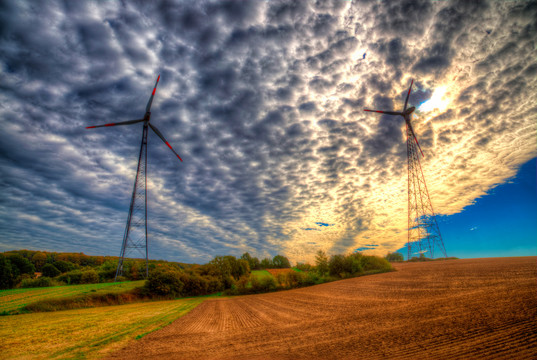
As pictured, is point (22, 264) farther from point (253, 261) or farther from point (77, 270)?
point (253, 261)

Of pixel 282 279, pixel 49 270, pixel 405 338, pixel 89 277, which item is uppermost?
pixel 49 270

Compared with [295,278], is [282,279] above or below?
below

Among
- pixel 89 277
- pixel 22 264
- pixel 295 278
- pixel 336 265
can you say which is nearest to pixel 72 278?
pixel 89 277

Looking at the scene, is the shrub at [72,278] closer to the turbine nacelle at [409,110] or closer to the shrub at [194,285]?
the shrub at [194,285]

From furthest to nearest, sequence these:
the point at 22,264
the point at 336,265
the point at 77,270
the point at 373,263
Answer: the point at 22,264 → the point at 77,270 → the point at 336,265 → the point at 373,263

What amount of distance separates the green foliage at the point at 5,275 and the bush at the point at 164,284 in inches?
1752

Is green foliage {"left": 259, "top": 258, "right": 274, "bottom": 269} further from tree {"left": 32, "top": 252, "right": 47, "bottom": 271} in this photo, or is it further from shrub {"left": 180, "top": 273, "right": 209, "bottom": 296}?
tree {"left": 32, "top": 252, "right": 47, "bottom": 271}

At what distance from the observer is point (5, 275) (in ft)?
186

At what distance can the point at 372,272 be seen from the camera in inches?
1901

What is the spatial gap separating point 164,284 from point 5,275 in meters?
47.8

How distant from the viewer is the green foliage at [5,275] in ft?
185

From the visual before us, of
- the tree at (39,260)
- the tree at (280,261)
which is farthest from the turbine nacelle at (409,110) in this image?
the tree at (39,260)

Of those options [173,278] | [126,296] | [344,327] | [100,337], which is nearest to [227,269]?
[173,278]

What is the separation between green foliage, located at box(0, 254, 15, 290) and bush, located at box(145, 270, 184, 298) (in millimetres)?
44500
